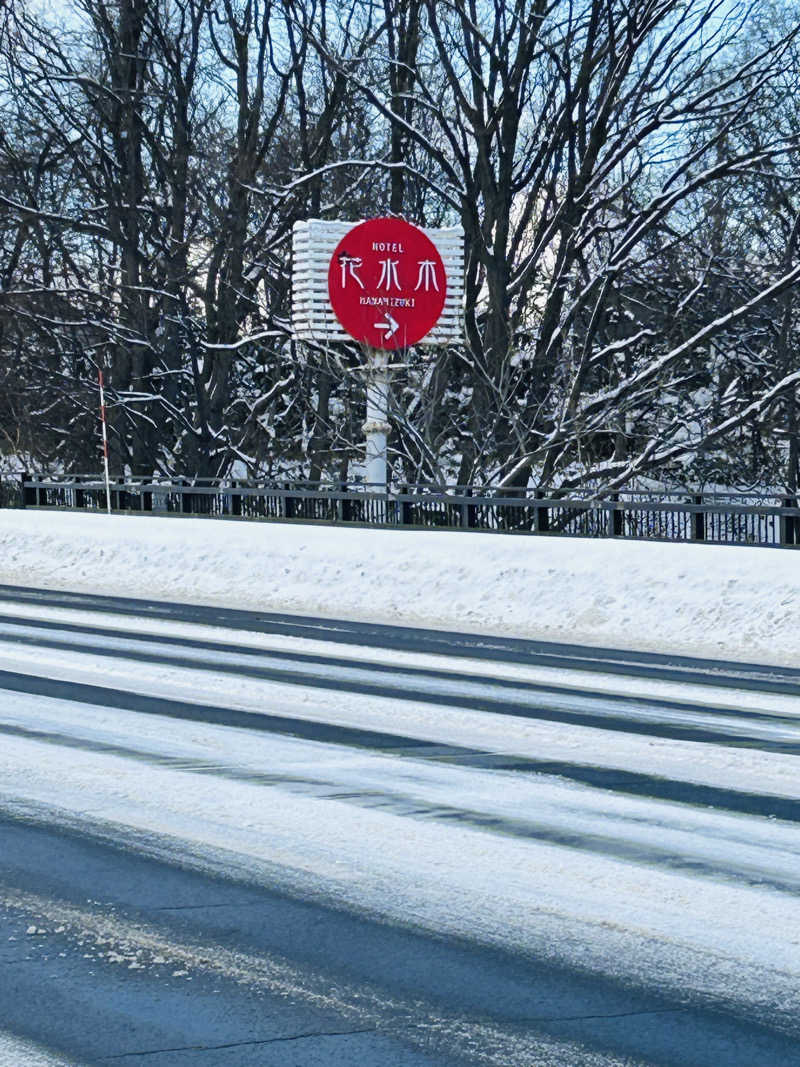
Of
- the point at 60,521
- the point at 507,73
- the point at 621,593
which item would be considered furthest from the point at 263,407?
the point at 621,593

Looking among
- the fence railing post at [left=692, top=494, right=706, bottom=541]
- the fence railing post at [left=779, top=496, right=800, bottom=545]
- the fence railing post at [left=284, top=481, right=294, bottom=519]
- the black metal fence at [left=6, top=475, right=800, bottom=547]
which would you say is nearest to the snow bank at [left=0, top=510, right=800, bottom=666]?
the black metal fence at [left=6, top=475, right=800, bottom=547]

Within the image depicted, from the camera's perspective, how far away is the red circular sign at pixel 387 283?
96.4ft

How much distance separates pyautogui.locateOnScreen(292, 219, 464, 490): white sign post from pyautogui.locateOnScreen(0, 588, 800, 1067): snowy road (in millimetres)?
19459

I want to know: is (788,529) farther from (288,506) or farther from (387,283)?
(387,283)

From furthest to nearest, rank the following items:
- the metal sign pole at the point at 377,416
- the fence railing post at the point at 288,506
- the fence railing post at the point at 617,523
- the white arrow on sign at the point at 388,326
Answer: the white arrow on sign at the point at 388,326 → the metal sign pole at the point at 377,416 → the fence railing post at the point at 288,506 → the fence railing post at the point at 617,523

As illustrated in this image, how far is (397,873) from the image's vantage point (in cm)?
567

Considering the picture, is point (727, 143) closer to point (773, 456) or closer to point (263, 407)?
point (773, 456)

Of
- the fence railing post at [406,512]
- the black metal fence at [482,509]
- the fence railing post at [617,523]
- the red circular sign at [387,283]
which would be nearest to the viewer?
the black metal fence at [482,509]

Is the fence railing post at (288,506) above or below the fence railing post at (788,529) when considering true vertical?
above

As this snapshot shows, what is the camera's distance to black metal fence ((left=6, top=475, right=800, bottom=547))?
2164cm

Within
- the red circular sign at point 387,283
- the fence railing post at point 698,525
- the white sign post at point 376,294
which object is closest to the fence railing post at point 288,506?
the white sign post at point 376,294

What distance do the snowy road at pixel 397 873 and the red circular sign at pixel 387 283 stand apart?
19469mm

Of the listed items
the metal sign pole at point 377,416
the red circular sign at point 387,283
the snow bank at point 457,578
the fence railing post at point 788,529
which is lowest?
the snow bank at point 457,578

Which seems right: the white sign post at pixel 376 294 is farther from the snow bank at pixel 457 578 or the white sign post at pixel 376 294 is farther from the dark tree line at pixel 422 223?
the snow bank at pixel 457 578
